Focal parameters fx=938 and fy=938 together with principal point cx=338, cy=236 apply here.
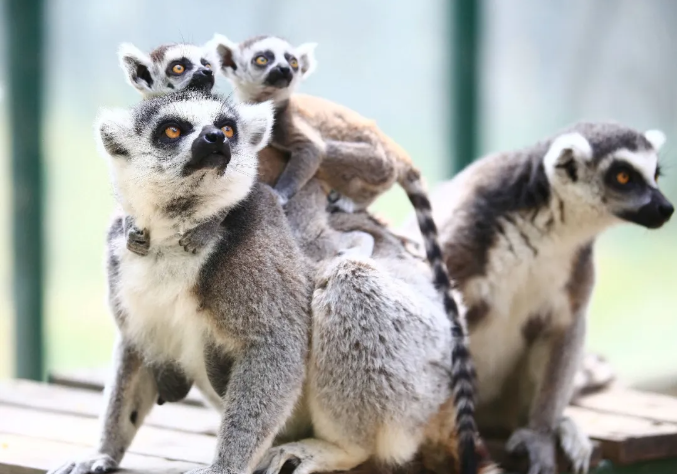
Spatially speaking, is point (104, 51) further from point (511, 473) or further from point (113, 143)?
point (511, 473)

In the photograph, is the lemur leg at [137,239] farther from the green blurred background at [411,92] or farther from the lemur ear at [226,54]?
the green blurred background at [411,92]

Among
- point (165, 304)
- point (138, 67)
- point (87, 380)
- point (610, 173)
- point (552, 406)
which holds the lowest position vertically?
point (87, 380)

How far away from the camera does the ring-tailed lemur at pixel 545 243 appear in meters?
4.22

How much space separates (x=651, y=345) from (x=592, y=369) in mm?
2569

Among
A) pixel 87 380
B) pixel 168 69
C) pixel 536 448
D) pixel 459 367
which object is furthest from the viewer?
pixel 87 380

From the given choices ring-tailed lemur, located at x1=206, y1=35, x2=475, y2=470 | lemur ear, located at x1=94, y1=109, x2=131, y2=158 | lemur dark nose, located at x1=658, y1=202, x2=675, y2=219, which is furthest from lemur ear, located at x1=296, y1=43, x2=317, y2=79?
lemur dark nose, located at x1=658, y1=202, x2=675, y2=219

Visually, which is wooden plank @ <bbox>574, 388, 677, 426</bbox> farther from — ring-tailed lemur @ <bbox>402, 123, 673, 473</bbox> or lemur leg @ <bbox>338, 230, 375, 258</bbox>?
lemur leg @ <bbox>338, 230, 375, 258</bbox>

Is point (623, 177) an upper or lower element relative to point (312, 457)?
upper

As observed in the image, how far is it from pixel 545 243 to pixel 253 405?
189 centimetres

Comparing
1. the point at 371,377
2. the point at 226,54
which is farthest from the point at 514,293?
the point at 226,54

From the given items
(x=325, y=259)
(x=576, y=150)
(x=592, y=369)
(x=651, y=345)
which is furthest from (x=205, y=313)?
(x=651, y=345)

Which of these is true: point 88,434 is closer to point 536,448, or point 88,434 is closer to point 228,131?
point 228,131

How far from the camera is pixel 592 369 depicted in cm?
522

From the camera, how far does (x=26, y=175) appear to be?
5.96 meters
